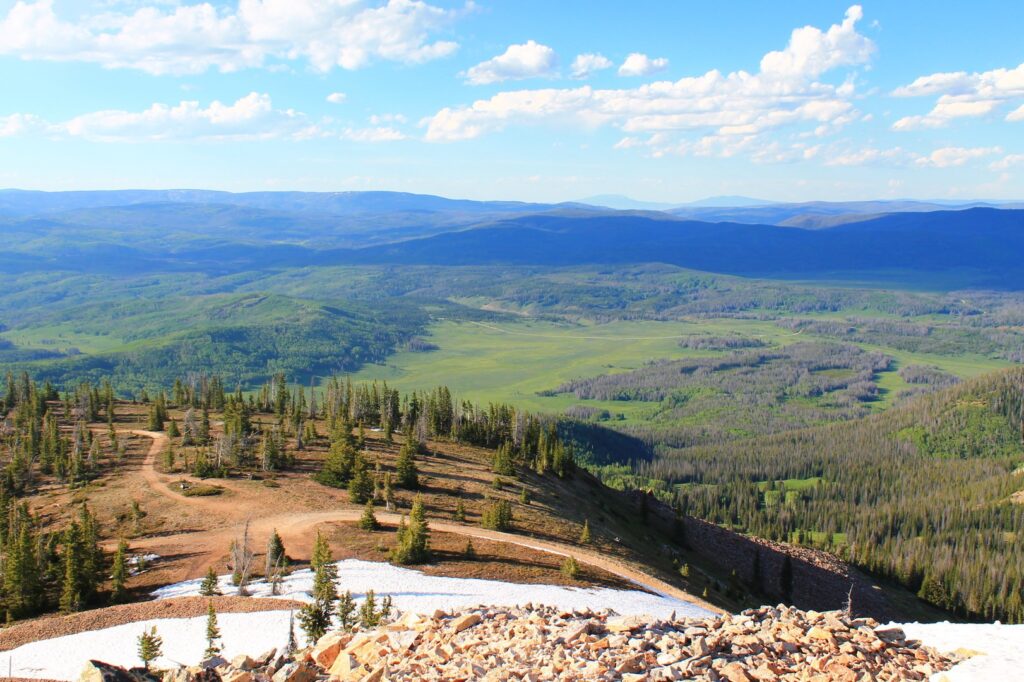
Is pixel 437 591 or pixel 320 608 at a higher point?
pixel 320 608

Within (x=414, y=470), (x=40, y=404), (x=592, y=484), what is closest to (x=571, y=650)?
(x=414, y=470)

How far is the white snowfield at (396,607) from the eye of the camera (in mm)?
23672

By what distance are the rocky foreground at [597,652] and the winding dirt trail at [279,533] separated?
78.7ft

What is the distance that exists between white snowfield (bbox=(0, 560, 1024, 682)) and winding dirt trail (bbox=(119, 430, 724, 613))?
358 cm

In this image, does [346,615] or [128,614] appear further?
[128,614]

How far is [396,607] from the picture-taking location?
39906 millimetres

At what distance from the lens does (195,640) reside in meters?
35.8

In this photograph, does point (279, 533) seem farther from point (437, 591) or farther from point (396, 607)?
point (396, 607)

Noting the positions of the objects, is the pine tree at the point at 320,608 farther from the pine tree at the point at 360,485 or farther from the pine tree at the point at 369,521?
the pine tree at the point at 360,485

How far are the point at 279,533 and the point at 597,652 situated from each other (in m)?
38.0

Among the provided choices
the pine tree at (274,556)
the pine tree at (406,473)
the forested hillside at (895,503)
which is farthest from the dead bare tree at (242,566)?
the forested hillside at (895,503)

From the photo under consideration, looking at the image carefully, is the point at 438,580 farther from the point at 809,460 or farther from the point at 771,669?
the point at 809,460

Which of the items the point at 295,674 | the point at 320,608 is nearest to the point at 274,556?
the point at 320,608

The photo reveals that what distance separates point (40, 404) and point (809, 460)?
167357 millimetres
